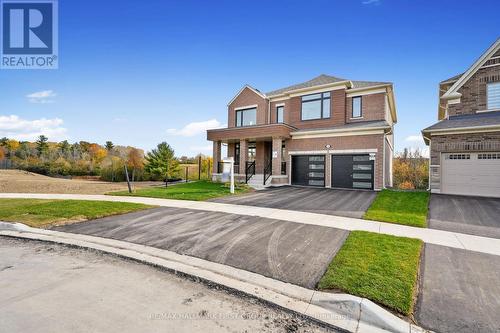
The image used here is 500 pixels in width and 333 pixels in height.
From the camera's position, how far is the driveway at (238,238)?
173 inches

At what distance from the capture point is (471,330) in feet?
8.75

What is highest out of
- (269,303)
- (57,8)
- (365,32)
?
(365,32)

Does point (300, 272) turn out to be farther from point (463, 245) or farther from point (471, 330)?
point (463, 245)

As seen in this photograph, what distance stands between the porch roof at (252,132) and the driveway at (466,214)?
10.2m

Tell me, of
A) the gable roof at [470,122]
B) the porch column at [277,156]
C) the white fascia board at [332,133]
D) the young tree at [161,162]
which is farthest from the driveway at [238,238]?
the young tree at [161,162]

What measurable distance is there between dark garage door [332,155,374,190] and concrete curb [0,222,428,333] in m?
14.0

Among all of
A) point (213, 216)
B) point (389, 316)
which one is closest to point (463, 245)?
point (389, 316)

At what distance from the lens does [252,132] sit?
18.6 metres

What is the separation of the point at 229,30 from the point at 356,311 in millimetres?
19490

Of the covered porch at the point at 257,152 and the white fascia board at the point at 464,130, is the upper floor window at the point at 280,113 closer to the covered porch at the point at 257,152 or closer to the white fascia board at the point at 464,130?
the covered porch at the point at 257,152

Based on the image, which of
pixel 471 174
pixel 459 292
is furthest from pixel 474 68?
pixel 459 292

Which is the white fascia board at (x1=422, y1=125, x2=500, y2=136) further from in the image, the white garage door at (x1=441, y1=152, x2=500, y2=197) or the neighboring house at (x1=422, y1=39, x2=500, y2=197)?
the white garage door at (x1=441, y1=152, x2=500, y2=197)

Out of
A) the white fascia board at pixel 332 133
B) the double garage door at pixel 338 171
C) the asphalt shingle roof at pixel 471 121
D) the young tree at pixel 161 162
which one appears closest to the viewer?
the asphalt shingle roof at pixel 471 121

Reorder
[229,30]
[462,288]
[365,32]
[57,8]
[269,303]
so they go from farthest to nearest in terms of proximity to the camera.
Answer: [229,30] < [365,32] < [57,8] < [462,288] < [269,303]
